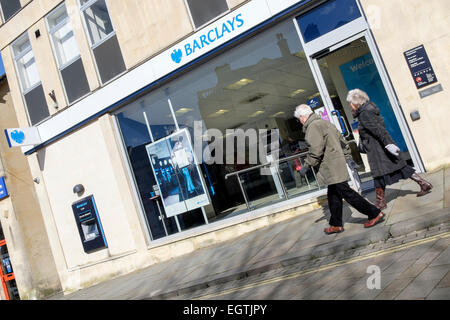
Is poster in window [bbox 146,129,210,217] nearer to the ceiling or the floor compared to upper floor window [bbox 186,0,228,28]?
nearer to the floor

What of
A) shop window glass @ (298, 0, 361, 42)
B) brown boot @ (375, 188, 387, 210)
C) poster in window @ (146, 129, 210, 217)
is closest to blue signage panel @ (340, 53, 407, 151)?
shop window glass @ (298, 0, 361, 42)

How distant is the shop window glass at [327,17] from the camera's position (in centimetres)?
708

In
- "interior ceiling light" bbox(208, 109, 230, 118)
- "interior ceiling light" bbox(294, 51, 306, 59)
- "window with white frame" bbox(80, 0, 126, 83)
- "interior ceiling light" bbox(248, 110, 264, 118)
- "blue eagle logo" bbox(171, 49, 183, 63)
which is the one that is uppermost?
"window with white frame" bbox(80, 0, 126, 83)

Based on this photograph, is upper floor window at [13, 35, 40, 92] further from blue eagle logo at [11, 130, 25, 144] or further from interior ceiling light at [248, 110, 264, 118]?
interior ceiling light at [248, 110, 264, 118]

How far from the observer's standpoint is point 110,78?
974 cm

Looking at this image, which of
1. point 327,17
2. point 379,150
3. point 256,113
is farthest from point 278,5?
point 379,150

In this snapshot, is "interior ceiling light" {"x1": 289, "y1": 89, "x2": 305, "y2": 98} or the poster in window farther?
the poster in window

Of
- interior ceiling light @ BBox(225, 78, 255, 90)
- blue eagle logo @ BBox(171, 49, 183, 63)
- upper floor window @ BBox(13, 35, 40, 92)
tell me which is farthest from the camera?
upper floor window @ BBox(13, 35, 40, 92)

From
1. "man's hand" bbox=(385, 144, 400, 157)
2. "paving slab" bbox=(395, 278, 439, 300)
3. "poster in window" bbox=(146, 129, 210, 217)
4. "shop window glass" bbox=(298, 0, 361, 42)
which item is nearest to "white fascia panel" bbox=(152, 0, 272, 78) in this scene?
"shop window glass" bbox=(298, 0, 361, 42)

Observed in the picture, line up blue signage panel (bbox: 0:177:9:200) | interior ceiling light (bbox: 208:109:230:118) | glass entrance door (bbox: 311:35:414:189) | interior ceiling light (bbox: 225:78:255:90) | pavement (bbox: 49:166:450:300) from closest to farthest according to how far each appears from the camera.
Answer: pavement (bbox: 49:166:450:300) → glass entrance door (bbox: 311:35:414:189) → interior ceiling light (bbox: 225:78:255:90) → interior ceiling light (bbox: 208:109:230:118) → blue signage panel (bbox: 0:177:9:200)

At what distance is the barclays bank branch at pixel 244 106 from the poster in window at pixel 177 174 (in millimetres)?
25

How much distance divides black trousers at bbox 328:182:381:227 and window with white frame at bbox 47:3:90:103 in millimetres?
7569

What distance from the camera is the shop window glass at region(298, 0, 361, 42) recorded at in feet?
23.2

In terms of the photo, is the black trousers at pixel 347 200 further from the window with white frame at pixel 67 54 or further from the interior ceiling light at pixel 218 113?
the window with white frame at pixel 67 54
